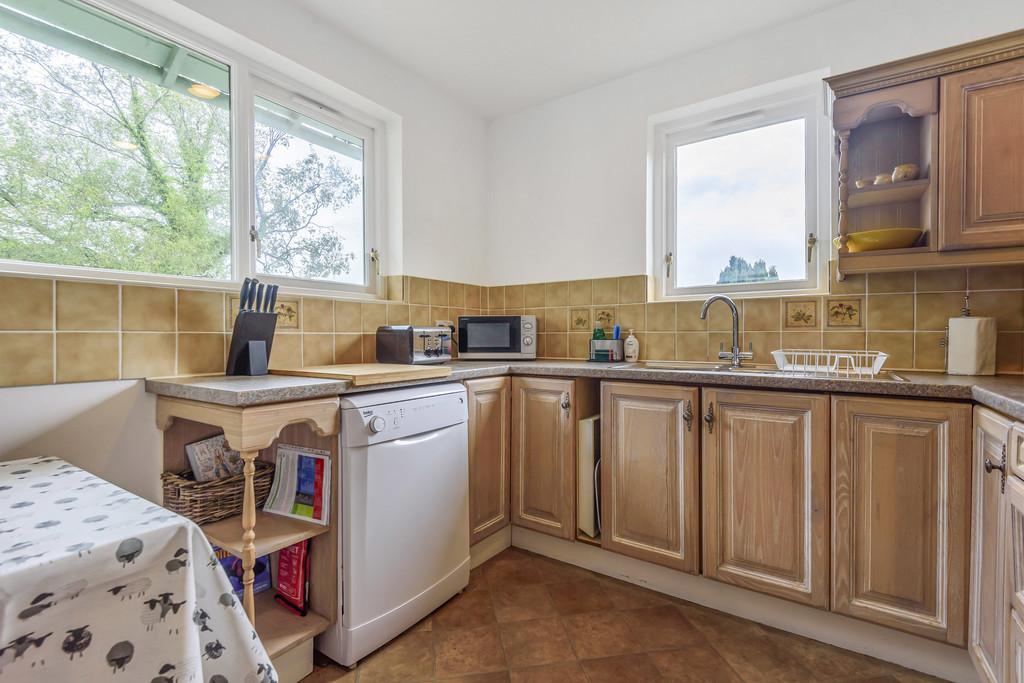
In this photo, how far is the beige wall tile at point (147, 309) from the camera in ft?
4.91

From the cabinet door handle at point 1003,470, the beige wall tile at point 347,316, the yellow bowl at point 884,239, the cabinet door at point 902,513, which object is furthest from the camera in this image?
the beige wall tile at point 347,316

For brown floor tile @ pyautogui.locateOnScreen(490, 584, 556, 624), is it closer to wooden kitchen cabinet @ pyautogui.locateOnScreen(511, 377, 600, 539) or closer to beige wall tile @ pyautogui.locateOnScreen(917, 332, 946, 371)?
wooden kitchen cabinet @ pyautogui.locateOnScreen(511, 377, 600, 539)

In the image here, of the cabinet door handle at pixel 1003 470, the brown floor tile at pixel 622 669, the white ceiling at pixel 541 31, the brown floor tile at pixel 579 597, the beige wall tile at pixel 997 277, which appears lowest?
the brown floor tile at pixel 579 597

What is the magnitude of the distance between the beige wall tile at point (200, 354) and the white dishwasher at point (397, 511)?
61 centimetres

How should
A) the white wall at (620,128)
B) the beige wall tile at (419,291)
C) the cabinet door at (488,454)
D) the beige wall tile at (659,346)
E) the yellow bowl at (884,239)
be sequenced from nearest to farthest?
the yellow bowl at (884,239), the white wall at (620,128), the cabinet door at (488,454), the beige wall tile at (659,346), the beige wall tile at (419,291)

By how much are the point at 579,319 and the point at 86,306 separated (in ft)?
7.09

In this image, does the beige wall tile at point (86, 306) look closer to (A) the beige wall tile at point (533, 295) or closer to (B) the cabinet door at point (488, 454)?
(B) the cabinet door at point (488, 454)

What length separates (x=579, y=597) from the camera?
193cm

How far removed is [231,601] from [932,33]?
9.72 feet

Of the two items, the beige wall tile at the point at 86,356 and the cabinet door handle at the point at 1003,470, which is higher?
the beige wall tile at the point at 86,356

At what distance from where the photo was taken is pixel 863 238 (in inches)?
69.7

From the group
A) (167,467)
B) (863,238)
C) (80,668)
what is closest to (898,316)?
(863,238)

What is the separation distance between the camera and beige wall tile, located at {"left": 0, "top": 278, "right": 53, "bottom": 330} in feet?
4.21

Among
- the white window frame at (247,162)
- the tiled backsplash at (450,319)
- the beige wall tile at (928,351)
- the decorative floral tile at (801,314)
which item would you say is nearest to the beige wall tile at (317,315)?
the tiled backsplash at (450,319)
